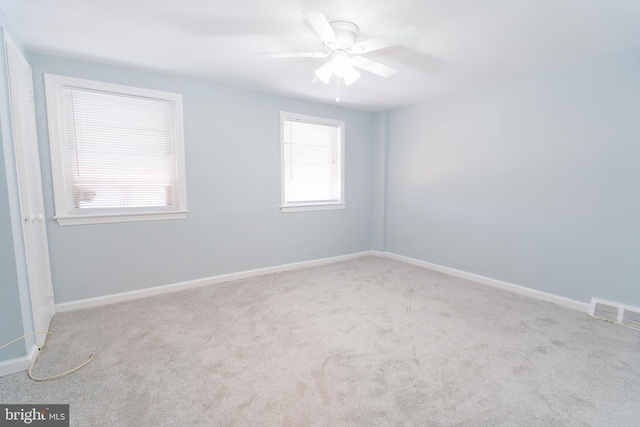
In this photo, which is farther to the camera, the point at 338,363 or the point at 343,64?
the point at 343,64

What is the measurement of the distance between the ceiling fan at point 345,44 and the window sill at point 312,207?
2045 mm

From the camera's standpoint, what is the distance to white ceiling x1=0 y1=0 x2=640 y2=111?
189 centimetres

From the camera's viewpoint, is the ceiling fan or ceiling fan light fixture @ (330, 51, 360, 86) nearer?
the ceiling fan

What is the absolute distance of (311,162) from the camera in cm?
439

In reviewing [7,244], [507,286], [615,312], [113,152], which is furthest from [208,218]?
[615,312]

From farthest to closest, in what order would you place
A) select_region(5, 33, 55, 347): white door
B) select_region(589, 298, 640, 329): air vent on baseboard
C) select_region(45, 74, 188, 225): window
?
1. select_region(45, 74, 188, 225): window
2. select_region(589, 298, 640, 329): air vent on baseboard
3. select_region(5, 33, 55, 347): white door

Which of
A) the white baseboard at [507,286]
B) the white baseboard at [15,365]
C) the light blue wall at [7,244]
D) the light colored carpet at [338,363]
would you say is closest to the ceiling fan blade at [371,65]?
the light colored carpet at [338,363]

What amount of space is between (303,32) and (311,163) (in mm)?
2256

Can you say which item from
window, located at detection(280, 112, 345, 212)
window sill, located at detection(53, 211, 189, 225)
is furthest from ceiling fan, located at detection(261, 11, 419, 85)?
window sill, located at detection(53, 211, 189, 225)

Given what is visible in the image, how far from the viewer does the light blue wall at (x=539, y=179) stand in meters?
2.62

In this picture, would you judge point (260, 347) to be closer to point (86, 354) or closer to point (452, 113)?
point (86, 354)

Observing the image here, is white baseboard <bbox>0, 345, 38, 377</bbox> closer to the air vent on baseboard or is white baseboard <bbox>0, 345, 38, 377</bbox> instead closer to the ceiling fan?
the ceiling fan

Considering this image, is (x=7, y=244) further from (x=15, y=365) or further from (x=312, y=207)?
(x=312, y=207)

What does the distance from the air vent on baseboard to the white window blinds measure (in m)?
3.17
